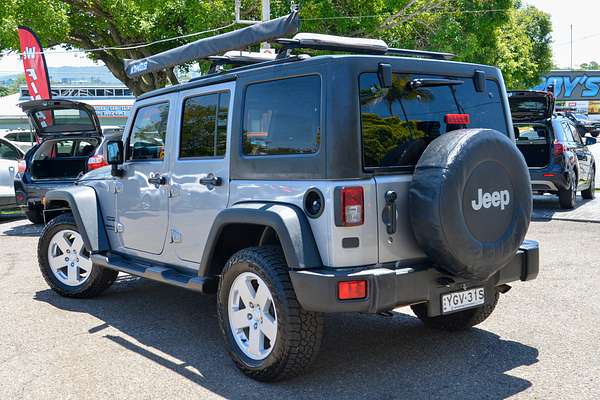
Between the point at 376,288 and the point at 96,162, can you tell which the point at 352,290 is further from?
the point at 96,162

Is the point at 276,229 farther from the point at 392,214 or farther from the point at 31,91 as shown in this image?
the point at 31,91

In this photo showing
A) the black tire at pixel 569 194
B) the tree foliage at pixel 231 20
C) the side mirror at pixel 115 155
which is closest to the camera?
the side mirror at pixel 115 155

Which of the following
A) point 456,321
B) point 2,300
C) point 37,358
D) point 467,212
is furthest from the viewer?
point 2,300

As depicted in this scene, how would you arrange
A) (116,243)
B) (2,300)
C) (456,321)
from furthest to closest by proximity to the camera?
1. (2,300)
2. (116,243)
3. (456,321)

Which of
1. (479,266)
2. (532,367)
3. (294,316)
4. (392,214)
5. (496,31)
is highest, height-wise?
(496,31)

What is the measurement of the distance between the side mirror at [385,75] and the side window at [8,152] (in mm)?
10644

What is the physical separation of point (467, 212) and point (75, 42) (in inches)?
826

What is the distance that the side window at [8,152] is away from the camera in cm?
1309

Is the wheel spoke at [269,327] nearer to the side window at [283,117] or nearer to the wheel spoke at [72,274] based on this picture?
the side window at [283,117]

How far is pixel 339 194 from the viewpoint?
3900 millimetres

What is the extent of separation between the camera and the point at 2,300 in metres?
6.60

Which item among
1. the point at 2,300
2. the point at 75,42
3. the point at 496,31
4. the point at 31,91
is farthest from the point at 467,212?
the point at 75,42

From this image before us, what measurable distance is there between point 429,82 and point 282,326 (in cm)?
179

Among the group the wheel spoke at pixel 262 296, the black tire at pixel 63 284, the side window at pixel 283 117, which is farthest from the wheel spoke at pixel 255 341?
the black tire at pixel 63 284
